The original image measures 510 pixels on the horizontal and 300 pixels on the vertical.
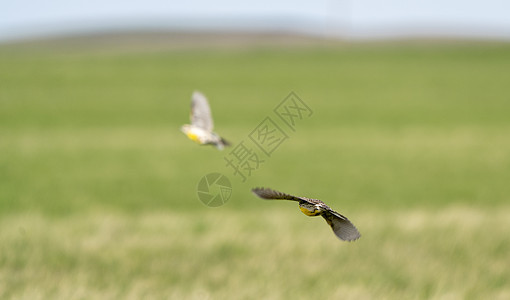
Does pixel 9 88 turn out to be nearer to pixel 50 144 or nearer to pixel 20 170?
pixel 50 144

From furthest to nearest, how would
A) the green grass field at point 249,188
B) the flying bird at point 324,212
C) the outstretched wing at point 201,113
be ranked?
the green grass field at point 249,188 → the outstretched wing at point 201,113 → the flying bird at point 324,212

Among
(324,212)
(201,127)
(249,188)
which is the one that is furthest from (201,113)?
(249,188)

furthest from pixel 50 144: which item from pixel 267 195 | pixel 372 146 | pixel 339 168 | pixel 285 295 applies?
pixel 267 195

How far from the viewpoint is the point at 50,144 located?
941 inches

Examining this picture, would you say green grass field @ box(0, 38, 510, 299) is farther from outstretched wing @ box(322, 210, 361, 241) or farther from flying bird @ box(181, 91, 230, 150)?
outstretched wing @ box(322, 210, 361, 241)

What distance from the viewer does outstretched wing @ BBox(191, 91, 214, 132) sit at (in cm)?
156

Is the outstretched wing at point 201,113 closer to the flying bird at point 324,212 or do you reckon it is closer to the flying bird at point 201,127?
the flying bird at point 201,127

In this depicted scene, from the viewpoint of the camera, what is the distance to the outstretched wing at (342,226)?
126 cm

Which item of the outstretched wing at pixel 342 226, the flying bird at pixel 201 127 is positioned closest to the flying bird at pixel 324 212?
the outstretched wing at pixel 342 226

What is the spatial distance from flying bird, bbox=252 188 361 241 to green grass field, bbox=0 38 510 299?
476 centimetres

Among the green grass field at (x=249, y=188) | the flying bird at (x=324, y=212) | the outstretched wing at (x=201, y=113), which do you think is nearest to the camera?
the flying bird at (x=324, y=212)

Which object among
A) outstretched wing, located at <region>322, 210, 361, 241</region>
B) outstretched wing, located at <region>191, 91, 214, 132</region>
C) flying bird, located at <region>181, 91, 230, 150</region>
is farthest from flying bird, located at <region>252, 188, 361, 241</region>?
outstretched wing, located at <region>191, 91, 214, 132</region>

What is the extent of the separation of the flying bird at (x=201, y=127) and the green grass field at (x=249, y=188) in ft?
14.4

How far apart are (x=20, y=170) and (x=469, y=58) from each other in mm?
57169
